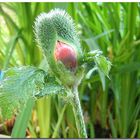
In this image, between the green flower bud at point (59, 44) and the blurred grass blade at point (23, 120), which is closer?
the green flower bud at point (59, 44)

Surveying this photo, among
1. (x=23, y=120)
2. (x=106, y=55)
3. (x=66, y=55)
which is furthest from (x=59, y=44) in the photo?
(x=106, y=55)

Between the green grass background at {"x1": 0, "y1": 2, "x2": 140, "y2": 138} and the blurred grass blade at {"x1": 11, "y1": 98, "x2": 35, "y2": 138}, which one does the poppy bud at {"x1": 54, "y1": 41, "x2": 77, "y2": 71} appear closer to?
the blurred grass blade at {"x1": 11, "y1": 98, "x2": 35, "y2": 138}

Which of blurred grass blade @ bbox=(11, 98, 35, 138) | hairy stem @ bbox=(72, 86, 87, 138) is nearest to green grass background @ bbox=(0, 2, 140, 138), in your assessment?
blurred grass blade @ bbox=(11, 98, 35, 138)

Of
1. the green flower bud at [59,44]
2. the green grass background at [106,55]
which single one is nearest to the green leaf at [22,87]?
→ the green flower bud at [59,44]

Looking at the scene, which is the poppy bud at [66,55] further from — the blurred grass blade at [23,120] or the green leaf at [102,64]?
the blurred grass blade at [23,120]

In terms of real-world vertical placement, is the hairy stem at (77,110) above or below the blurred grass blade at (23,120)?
below

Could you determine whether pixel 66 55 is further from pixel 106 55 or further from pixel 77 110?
pixel 106 55

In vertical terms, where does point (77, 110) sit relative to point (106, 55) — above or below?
below
